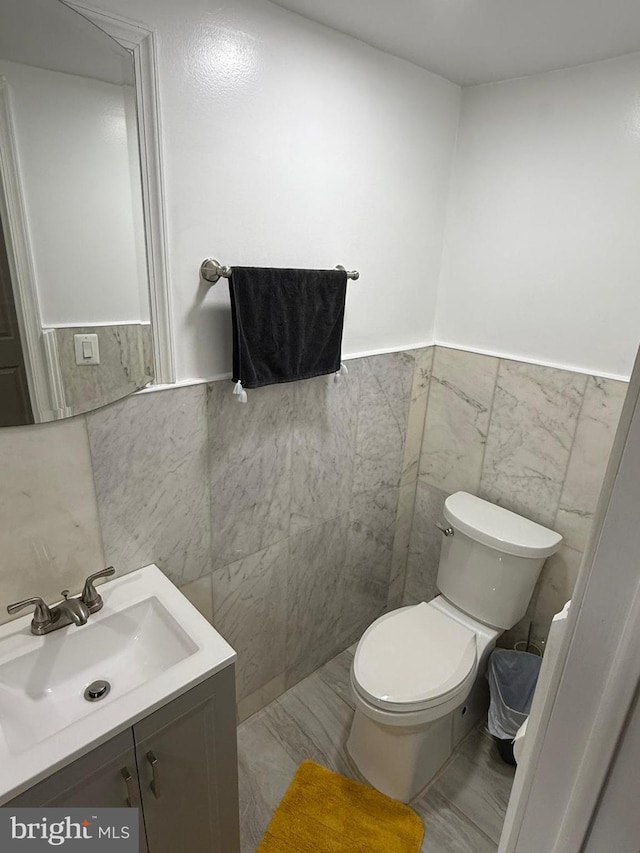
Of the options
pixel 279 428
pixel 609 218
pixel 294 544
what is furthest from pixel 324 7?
pixel 294 544

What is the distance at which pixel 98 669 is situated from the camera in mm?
1216

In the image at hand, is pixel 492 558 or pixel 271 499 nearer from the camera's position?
pixel 271 499

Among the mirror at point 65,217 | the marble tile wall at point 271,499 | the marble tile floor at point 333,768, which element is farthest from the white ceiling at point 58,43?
the marble tile floor at point 333,768

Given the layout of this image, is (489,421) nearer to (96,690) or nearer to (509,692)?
(509,692)

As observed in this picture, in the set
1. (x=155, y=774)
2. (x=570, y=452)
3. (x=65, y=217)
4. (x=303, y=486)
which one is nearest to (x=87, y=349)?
(x=65, y=217)

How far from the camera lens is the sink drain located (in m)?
1.15

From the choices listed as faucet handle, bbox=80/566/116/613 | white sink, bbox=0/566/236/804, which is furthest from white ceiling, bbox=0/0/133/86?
white sink, bbox=0/566/236/804

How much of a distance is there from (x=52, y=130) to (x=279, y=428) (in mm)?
966

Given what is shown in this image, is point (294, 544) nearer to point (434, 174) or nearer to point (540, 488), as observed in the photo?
point (540, 488)

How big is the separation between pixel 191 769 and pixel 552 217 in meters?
1.97

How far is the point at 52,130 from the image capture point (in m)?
1.01

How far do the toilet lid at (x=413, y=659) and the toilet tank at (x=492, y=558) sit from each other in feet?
0.42

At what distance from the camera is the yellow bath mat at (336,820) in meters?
1.51

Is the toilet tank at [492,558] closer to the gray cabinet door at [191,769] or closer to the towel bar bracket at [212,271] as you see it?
the gray cabinet door at [191,769]
